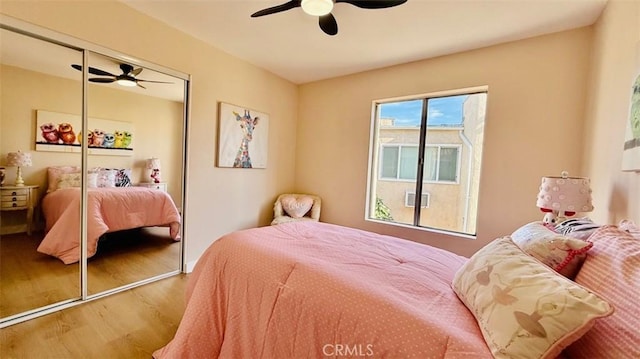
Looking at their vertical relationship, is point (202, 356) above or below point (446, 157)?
below

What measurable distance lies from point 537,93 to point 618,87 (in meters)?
0.79

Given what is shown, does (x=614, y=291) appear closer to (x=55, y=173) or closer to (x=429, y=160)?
(x=429, y=160)

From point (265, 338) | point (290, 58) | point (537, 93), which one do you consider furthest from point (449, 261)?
point (290, 58)

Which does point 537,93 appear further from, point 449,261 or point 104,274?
point 104,274

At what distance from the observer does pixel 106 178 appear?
7.60 feet

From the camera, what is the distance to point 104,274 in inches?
95.8

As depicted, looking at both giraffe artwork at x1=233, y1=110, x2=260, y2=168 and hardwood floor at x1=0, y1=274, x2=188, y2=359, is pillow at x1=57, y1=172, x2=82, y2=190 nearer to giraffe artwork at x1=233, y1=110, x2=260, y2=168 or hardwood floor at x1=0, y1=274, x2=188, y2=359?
hardwood floor at x1=0, y1=274, x2=188, y2=359

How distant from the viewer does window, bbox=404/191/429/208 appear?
3241 millimetres

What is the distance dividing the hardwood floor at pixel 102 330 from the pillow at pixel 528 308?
188 centimetres

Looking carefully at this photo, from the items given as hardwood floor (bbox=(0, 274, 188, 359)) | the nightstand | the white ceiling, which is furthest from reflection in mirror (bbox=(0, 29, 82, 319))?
the white ceiling

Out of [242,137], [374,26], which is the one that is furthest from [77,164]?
[374,26]

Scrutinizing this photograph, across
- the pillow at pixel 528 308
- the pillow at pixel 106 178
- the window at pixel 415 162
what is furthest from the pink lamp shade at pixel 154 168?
the pillow at pixel 528 308

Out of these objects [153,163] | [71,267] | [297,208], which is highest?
[153,163]

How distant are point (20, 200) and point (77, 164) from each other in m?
0.44
